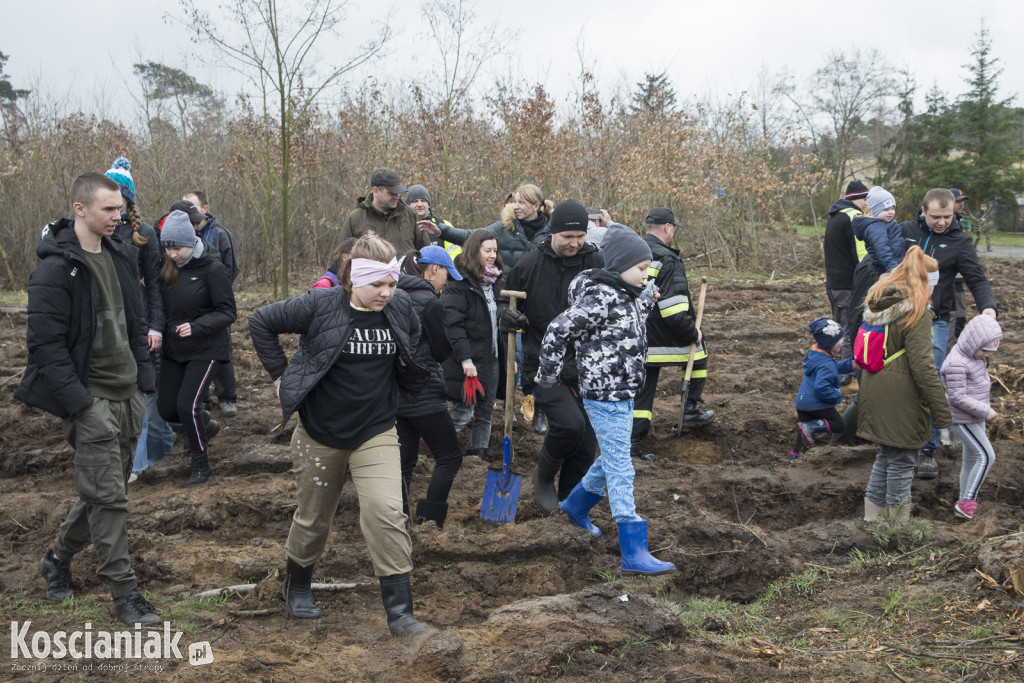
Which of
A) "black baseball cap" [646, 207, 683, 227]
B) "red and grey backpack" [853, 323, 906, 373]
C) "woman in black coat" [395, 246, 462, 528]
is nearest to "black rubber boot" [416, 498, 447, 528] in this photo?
"woman in black coat" [395, 246, 462, 528]

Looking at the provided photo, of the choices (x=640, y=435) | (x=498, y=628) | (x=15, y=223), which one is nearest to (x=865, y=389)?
(x=640, y=435)

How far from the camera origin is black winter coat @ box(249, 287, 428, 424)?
382 cm

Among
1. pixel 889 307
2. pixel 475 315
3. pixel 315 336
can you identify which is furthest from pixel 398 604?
pixel 889 307

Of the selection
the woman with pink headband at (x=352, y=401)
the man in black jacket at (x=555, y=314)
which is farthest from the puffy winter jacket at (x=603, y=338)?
the woman with pink headband at (x=352, y=401)

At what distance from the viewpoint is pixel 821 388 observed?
6.72 m

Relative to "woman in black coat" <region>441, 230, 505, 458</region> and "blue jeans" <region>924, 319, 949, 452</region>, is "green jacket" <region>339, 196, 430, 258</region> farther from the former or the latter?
"blue jeans" <region>924, 319, 949, 452</region>

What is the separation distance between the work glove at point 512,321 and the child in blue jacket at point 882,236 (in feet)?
10.9

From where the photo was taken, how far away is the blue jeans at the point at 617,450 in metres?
4.53

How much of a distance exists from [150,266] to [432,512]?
2.46 metres

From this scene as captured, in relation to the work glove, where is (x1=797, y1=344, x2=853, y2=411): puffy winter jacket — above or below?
below

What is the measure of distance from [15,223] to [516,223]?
14.5 metres

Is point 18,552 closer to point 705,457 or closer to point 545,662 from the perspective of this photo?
point 545,662

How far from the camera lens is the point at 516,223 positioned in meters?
7.02

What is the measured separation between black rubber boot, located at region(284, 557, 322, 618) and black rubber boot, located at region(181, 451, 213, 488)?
2377 millimetres
